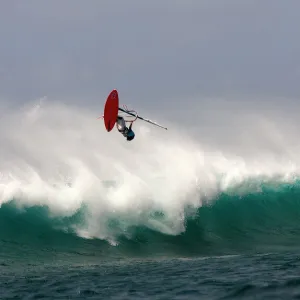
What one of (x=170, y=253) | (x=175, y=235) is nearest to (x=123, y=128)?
(x=170, y=253)

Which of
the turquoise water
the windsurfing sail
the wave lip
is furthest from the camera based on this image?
the wave lip

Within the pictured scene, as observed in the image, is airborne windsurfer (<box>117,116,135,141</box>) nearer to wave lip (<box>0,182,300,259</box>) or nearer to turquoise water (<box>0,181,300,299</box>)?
turquoise water (<box>0,181,300,299</box>)

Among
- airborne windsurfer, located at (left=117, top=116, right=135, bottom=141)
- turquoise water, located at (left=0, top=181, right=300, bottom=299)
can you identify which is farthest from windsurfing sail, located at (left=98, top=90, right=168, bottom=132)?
turquoise water, located at (left=0, top=181, right=300, bottom=299)

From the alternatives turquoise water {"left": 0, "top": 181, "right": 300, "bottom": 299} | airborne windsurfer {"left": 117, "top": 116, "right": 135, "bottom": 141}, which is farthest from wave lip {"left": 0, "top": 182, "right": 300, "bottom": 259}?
airborne windsurfer {"left": 117, "top": 116, "right": 135, "bottom": 141}

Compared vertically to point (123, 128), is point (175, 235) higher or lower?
lower

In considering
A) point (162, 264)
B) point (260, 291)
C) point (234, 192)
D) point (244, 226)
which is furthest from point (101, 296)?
point (234, 192)

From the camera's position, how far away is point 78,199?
21.9 metres

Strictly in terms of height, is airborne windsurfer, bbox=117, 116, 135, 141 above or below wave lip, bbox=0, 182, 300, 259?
above

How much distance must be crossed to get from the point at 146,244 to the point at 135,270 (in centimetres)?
517

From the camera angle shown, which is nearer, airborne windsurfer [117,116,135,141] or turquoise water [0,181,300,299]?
turquoise water [0,181,300,299]

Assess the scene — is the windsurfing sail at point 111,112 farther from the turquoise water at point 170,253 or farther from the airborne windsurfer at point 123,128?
the turquoise water at point 170,253

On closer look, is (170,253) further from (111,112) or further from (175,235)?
(111,112)

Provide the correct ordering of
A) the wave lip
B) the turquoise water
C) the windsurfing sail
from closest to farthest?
1. the turquoise water
2. the windsurfing sail
3. the wave lip

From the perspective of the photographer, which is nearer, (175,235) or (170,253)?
(170,253)
